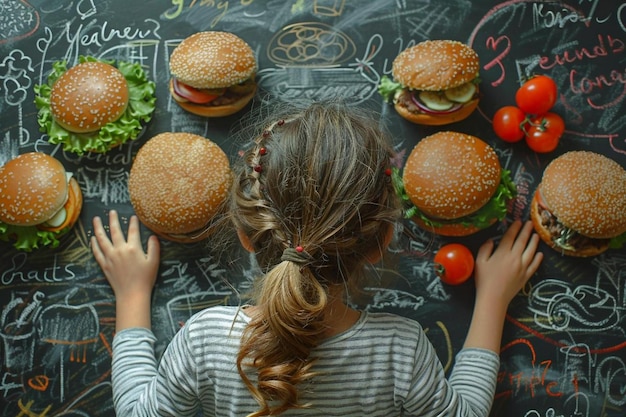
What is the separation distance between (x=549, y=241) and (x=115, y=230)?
5.12 feet

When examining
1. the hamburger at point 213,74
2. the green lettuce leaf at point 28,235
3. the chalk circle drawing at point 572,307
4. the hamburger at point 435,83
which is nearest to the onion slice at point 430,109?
the hamburger at point 435,83

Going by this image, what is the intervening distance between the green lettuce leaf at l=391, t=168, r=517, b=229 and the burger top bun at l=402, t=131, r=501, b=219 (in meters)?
0.04

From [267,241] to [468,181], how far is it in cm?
95

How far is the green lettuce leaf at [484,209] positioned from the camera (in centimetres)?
224

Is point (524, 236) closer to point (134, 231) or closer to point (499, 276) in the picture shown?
point (499, 276)

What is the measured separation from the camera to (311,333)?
4.68 ft

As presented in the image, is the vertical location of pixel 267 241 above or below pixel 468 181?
above

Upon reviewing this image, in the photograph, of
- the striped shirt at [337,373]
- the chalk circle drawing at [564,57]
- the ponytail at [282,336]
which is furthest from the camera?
the chalk circle drawing at [564,57]

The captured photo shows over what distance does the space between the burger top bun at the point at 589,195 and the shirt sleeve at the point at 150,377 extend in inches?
52.9

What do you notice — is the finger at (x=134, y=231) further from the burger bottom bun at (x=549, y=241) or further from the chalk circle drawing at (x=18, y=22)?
the burger bottom bun at (x=549, y=241)

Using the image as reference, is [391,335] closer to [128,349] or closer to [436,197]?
[436,197]

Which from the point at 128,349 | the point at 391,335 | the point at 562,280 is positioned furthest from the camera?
the point at 562,280

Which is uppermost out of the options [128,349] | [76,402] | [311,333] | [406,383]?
[311,333]

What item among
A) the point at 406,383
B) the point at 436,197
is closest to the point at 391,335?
the point at 406,383
